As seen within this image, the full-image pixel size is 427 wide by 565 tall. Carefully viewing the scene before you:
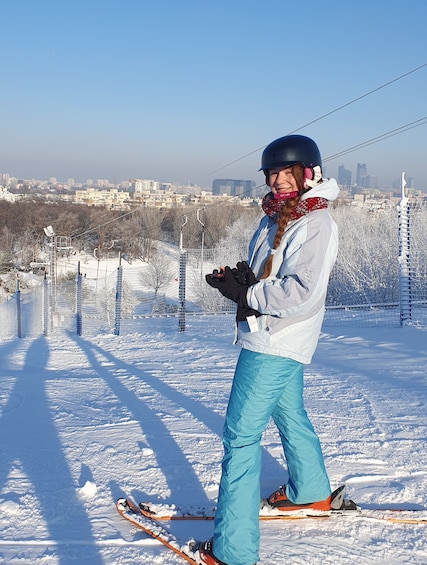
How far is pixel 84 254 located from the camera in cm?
6247

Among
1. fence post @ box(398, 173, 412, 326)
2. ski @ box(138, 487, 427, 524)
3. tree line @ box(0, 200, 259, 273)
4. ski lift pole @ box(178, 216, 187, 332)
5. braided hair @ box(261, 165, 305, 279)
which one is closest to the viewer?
braided hair @ box(261, 165, 305, 279)

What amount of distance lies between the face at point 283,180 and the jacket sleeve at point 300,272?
0.18 m

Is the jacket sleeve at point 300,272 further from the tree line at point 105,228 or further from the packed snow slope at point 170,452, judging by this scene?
the tree line at point 105,228

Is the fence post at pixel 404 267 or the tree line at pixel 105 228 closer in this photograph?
the fence post at pixel 404 267

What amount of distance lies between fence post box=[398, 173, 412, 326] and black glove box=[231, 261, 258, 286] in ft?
24.2

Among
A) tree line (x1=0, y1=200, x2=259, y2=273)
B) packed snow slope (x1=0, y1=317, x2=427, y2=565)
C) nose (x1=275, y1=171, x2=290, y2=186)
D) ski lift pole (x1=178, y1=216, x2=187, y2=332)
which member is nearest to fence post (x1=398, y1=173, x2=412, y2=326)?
packed snow slope (x1=0, y1=317, x2=427, y2=565)

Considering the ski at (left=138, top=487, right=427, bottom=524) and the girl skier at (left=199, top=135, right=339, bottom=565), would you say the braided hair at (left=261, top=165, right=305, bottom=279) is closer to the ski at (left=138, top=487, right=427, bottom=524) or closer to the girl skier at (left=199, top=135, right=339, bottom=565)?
the girl skier at (left=199, top=135, right=339, bottom=565)

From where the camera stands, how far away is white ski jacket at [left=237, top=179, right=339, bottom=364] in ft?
7.14

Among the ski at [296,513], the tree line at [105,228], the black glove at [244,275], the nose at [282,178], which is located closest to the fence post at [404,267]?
the ski at [296,513]

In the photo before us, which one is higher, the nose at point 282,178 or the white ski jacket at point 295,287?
the nose at point 282,178

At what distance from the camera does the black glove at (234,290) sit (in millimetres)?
2254

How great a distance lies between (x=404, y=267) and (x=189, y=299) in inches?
1188

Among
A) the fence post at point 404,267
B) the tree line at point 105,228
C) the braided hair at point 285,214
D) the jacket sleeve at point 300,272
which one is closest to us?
the jacket sleeve at point 300,272

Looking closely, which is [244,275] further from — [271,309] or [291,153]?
[291,153]
